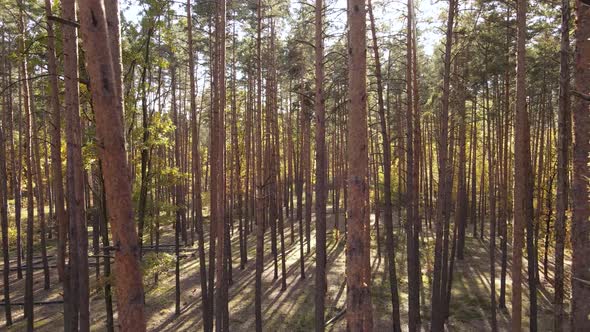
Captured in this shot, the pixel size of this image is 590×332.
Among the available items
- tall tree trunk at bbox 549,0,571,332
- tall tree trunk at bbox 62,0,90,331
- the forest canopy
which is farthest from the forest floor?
tall tree trunk at bbox 549,0,571,332

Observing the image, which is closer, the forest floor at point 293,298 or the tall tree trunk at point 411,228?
the tall tree trunk at point 411,228

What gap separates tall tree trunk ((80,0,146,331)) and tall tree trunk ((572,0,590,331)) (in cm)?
630

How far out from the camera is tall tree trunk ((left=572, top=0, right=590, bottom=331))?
6035 mm

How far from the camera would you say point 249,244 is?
90.4 feet

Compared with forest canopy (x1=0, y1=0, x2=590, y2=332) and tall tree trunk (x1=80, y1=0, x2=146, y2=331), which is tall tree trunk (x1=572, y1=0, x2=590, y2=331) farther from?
tall tree trunk (x1=80, y1=0, x2=146, y2=331)

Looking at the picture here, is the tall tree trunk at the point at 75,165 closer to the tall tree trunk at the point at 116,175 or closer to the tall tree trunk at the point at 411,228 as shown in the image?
the tall tree trunk at the point at 116,175

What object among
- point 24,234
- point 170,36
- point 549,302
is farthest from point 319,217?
point 24,234

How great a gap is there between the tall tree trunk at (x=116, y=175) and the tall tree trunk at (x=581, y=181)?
20.7 ft

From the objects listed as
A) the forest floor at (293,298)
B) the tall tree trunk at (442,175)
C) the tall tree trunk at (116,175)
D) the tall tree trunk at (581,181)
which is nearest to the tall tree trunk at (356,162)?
the tall tree trunk at (581,181)

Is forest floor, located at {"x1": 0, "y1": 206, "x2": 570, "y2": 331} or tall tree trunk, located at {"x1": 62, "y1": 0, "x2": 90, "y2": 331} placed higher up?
tall tree trunk, located at {"x1": 62, "y1": 0, "x2": 90, "y2": 331}

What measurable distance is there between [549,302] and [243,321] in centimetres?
1357

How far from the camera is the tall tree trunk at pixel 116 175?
3.60 metres

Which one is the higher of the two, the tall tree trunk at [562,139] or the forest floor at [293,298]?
the tall tree trunk at [562,139]

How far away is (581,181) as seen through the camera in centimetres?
631
